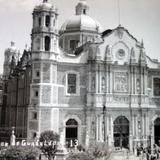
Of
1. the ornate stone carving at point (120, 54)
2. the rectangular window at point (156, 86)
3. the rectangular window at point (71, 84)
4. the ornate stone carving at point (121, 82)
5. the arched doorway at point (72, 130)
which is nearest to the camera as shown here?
the arched doorway at point (72, 130)

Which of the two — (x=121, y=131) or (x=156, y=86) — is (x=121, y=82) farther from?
(x=121, y=131)

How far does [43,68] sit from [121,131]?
8270 mm

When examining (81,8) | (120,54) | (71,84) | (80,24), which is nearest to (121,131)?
(71,84)

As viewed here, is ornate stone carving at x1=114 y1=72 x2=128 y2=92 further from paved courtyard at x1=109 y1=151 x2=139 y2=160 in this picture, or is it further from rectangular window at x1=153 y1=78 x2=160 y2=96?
paved courtyard at x1=109 y1=151 x2=139 y2=160

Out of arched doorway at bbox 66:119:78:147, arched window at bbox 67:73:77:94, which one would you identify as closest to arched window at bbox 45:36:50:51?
arched window at bbox 67:73:77:94

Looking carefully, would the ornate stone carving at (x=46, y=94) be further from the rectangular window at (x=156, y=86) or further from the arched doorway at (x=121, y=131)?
the rectangular window at (x=156, y=86)

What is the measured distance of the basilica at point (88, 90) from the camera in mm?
28953

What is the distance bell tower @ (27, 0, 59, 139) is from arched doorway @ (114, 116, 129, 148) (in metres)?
Result: 5.31

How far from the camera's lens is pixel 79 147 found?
1050 inches

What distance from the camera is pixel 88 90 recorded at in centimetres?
3048

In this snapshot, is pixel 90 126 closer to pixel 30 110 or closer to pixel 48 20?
pixel 30 110

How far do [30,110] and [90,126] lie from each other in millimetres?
4960

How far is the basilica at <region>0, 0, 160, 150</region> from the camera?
29.0 m

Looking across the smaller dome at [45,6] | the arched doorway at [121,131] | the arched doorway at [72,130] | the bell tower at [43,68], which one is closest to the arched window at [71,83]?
the bell tower at [43,68]
